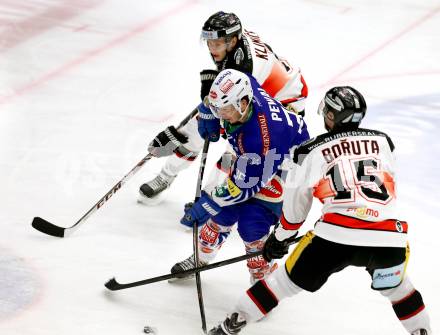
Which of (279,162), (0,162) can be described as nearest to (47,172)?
(0,162)

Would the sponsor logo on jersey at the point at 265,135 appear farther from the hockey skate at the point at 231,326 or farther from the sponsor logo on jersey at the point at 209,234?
the hockey skate at the point at 231,326

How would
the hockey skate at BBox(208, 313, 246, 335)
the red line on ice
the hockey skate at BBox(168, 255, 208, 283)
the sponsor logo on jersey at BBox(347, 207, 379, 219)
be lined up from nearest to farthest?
the sponsor logo on jersey at BBox(347, 207, 379, 219)
the hockey skate at BBox(208, 313, 246, 335)
the hockey skate at BBox(168, 255, 208, 283)
the red line on ice

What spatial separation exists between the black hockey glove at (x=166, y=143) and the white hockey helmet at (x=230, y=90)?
864 millimetres

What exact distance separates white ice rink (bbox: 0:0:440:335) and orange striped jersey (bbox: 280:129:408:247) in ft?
2.40

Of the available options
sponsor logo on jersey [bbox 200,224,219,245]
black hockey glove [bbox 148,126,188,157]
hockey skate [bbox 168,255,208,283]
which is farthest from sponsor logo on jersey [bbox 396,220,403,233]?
black hockey glove [bbox 148,126,188,157]

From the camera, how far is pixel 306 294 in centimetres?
436

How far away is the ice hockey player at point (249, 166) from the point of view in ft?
13.0

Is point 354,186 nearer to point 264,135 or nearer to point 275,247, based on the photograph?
point 275,247

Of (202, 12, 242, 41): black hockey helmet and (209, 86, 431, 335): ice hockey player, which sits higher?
(202, 12, 242, 41): black hockey helmet

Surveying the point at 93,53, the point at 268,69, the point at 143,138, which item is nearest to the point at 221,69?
the point at 268,69

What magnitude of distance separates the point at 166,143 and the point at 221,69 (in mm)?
484

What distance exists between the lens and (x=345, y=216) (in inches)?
138

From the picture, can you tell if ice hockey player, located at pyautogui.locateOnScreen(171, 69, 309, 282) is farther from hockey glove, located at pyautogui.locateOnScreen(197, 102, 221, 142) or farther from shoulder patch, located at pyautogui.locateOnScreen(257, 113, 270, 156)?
hockey glove, located at pyautogui.locateOnScreen(197, 102, 221, 142)

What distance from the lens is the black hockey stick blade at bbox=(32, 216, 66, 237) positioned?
4.72 metres
